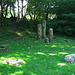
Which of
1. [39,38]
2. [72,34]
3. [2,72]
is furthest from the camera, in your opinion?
[72,34]

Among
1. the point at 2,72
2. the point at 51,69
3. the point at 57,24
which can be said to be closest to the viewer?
the point at 2,72

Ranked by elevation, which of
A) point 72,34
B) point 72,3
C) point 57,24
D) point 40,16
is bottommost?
point 72,34

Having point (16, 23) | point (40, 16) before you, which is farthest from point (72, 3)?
point (16, 23)

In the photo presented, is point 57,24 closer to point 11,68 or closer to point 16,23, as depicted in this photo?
point 16,23

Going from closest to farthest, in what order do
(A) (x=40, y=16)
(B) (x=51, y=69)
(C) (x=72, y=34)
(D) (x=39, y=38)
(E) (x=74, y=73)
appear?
(E) (x=74, y=73) → (B) (x=51, y=69) → (D) (x=39, y=38) → (C) (x=72, y=34) → (A) (x=40, y=16)

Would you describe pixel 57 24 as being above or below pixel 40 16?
below

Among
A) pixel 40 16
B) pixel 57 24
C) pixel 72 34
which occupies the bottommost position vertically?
pixel 72 34

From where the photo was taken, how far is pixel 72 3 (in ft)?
66.5

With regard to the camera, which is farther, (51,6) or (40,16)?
(40,16)

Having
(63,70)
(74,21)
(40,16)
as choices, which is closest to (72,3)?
(74,21)

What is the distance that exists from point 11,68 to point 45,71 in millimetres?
1527

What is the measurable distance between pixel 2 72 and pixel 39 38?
10.5 m

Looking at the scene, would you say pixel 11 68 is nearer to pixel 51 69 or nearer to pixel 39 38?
pixel 51 69

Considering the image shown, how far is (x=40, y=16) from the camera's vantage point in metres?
27.6
